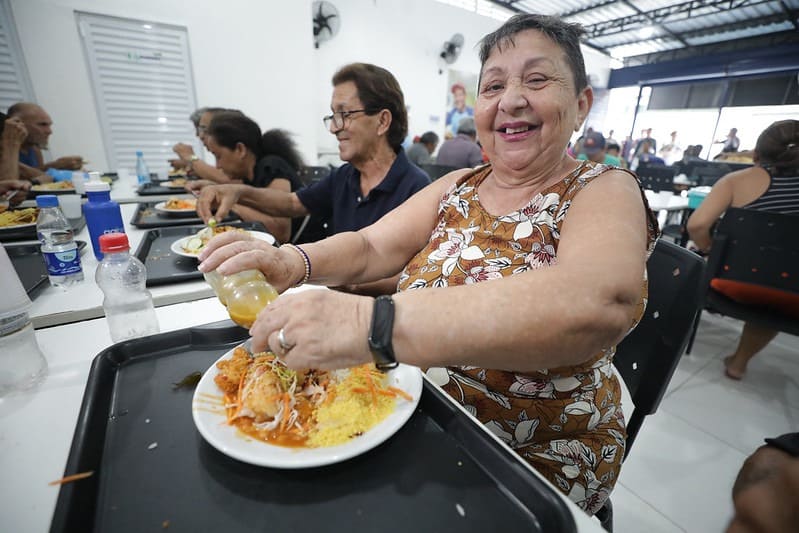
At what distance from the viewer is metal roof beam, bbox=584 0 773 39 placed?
8.32 m

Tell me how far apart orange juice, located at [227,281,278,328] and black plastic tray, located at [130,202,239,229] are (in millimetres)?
1394

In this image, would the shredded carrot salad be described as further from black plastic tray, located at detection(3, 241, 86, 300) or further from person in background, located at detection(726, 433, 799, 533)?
black plastic tray, located at detection(3, 241, 86, 300)

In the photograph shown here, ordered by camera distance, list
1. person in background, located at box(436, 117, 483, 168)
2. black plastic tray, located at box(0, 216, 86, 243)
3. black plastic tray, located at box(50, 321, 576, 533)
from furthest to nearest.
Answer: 1. person in background, located at box(436, 117, 483, 168)
2. black plastic tray, located at box(0, 216, 86, 243)
3. black plastic tray, located at box(50, 321, 576, 533)

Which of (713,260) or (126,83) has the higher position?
(126,83)

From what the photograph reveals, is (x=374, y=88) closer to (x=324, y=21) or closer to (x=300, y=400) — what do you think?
(x=300, y=400)

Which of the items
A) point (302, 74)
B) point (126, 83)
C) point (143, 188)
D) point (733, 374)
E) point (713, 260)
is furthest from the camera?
point (302, 74)

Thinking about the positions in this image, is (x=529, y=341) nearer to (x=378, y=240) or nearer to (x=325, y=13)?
(x=378, y=240)

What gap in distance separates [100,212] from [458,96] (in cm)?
802

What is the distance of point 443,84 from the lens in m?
7.93

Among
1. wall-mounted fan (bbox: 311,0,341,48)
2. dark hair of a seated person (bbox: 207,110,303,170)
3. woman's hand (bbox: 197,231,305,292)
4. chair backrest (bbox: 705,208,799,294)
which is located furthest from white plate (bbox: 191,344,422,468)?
wall-mounted fan (bbox: 311,0,341,48)

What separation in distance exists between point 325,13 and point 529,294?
22.9 feet

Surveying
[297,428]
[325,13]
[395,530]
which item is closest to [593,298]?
[395,530]

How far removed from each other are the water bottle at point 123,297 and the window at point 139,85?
17.1 feet

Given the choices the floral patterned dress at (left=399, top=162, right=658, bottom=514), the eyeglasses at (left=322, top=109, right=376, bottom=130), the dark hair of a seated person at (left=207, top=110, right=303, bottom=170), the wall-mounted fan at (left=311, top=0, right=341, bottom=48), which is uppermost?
the wall-mounted fan at (left=311, top=0, right=341, bottom=48)
